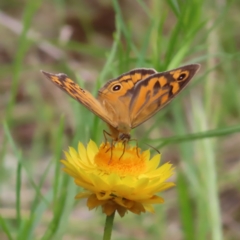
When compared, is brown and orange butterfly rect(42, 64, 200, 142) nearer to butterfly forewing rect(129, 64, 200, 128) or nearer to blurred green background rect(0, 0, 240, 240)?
butterfly forewing rect(129, 64, 200, 128)

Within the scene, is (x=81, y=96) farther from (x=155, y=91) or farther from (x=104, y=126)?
(x=104, y=126)

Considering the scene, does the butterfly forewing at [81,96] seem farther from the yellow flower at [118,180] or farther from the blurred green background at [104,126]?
the blurred green background at [104,126]

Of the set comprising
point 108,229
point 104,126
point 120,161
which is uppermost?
point 104,126

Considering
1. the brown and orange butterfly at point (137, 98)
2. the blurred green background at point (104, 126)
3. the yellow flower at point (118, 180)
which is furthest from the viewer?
the blurred green background at point (104, 126)

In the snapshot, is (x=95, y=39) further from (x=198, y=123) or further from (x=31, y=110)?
(x=198, y=123)

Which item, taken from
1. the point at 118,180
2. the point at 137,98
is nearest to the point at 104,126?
the point at 137,98

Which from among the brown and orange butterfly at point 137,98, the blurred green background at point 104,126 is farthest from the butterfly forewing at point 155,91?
the blurred green background at point 104,126

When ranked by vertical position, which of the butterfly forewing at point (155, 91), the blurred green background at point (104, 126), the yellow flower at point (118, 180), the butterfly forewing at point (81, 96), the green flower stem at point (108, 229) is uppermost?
the blurred green background at point (104, 126)
